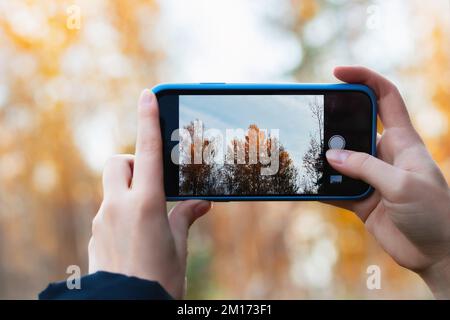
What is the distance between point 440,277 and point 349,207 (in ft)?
1.06

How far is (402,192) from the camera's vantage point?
135cm

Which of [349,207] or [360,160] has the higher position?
[360,160]

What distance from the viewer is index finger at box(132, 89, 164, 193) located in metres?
1.15

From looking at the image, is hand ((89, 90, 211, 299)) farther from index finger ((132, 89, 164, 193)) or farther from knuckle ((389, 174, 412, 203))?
knuckle ((389, 174, 412, 203))

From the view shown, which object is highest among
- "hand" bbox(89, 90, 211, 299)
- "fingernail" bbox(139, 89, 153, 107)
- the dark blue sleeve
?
"fingernail" bbox(139, 89, 153, 107)

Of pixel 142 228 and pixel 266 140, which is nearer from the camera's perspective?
pixel 142 228

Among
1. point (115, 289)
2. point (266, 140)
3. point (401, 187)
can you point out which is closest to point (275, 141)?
point (266, 140)

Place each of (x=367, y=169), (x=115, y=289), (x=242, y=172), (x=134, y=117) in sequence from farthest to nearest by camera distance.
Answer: (x=134, y=117)
(x=242, y=172)
(x=367, y=169)
(x=115, y=289)

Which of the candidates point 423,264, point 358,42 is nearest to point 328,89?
point 423,264

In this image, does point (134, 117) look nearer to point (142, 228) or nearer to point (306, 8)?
point (306, 8)

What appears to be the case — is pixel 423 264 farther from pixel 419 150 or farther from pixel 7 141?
pixel 7 141

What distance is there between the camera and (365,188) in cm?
151

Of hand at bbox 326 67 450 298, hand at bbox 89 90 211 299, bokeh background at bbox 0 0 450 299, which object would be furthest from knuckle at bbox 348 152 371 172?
bokeh background at bbox 0 0 450 299

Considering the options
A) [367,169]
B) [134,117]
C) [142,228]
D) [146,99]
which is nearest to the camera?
[142,228]
